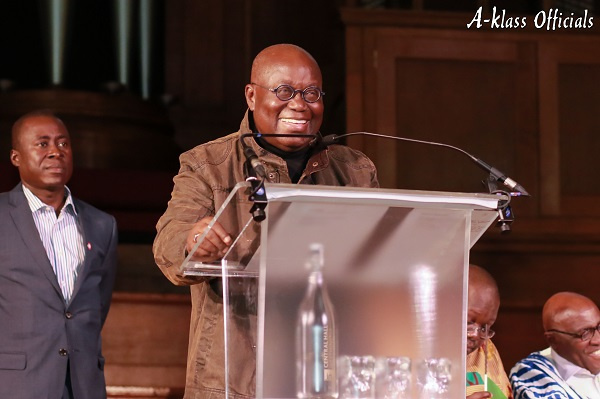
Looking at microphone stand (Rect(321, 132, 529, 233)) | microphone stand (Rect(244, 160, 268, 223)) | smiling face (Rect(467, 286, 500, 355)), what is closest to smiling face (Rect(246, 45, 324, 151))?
microphone stand (Rect(321, 132, 529, 233))

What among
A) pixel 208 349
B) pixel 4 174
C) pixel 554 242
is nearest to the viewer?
pixel 208 349

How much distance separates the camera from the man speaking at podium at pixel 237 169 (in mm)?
2168

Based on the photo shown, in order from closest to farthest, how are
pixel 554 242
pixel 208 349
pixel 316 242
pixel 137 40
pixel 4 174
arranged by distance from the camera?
pixel 316 242 < pixel 208 349 < pixel 554 242 < pixel 4 174 < pixel 137 40

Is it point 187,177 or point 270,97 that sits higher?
point 270,97

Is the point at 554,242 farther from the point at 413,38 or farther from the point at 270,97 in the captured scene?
the point at 270,97

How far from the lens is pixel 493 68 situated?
5.18 metres

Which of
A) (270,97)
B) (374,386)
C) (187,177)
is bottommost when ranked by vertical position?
(374,386)

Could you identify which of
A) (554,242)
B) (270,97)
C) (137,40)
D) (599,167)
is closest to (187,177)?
(270,97)

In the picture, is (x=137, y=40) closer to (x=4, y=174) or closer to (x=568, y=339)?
(x=4, y=174)

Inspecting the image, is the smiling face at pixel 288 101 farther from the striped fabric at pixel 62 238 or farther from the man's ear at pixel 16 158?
the man's ear at pixel 16 158

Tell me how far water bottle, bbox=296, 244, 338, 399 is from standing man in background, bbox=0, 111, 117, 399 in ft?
5.97

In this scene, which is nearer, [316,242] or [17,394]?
[316,242]

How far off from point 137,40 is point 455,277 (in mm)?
4657

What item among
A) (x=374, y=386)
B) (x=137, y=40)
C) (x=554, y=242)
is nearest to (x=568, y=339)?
(x=554, y=242)
